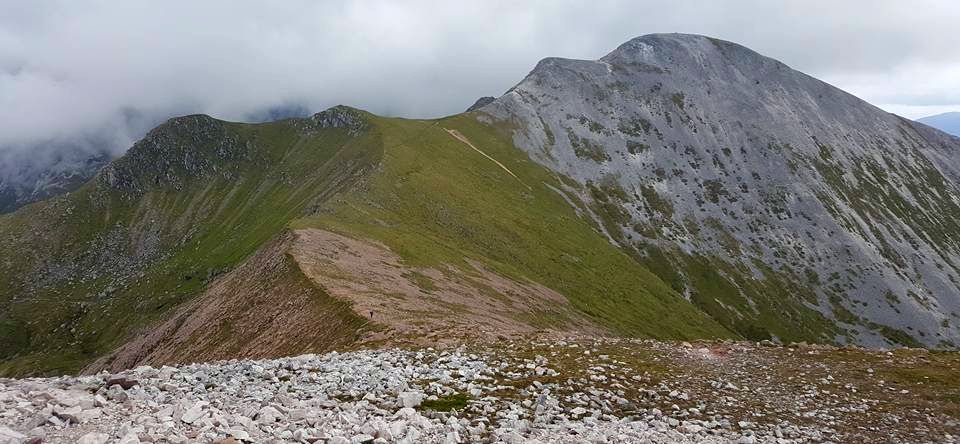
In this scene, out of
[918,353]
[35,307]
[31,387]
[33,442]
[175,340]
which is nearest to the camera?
[33,442]

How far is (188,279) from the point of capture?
154250 mm

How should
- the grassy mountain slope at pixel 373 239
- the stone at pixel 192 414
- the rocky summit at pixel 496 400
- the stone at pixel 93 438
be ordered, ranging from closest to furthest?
the stone at pixel 93 438 → the stone at pixel 192 414 → the rocky summit at pixel 496 400 → the grassy mountain slope at pixel 373 239

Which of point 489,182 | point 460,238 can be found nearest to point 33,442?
point 460,238

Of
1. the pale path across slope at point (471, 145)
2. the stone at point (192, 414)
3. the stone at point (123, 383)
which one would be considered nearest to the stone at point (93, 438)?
the stone at point (192, 414)

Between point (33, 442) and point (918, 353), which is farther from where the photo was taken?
point (918, 353)

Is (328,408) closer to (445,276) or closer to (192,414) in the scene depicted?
(192,414)

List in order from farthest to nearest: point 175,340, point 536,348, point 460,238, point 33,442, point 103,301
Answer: point 103,301 → point 460,238 → point 175,340 → point 536,348 → point 33,442

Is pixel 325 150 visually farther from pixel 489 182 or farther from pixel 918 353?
pixel 918 353

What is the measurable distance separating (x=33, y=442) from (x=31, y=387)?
679 cm

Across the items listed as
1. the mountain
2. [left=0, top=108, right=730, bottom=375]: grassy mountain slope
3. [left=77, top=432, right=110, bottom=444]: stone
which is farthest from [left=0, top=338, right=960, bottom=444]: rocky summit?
[left=0, top=108, right=730, bottom=375]: grassy mountain slope

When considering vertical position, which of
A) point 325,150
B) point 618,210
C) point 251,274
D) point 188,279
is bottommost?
point 188,279

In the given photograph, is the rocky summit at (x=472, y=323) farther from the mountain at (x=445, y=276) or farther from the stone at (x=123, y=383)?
the mountain at (x=445, y=276)

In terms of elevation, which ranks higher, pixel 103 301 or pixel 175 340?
pixel 175 340

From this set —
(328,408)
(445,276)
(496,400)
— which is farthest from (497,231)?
(328,408)
